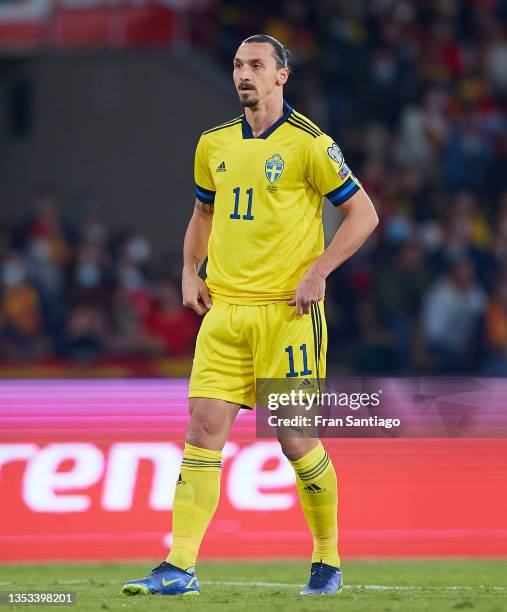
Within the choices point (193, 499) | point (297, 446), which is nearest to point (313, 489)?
point (297, 446)

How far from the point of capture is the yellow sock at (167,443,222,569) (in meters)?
6.47

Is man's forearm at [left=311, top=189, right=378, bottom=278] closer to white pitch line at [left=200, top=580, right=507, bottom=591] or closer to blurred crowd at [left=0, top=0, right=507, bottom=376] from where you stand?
white pitch line at [left=200, top=580, right=507, bottom=591]

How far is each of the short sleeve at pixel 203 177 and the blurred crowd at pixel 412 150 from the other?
6521 mm

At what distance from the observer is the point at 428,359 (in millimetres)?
13242

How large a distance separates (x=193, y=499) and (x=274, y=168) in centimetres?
149

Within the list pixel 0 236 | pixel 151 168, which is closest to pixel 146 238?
pixel 151 168

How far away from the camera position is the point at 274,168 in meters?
6.60

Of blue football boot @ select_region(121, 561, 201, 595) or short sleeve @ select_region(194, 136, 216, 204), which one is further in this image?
short sleeve @ select_region(194, 136, 216, 204)

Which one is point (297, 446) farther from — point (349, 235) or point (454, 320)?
point (454, 320)

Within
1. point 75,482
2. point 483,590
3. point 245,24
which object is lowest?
point 483,590

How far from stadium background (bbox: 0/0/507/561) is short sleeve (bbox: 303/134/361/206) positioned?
2.84 meters

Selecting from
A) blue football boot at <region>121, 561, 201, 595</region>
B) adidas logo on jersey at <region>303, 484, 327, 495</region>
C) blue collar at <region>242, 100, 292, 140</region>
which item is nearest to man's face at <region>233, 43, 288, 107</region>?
blue collar at <region>242, 100, 292, 140</region>

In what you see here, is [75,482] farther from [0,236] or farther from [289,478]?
[0,236]

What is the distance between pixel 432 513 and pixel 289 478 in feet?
2.91
